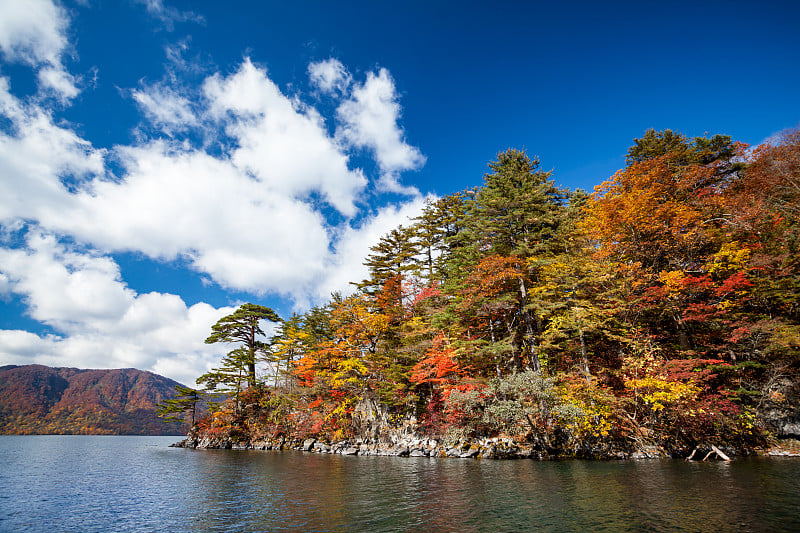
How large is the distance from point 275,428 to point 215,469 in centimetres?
1933

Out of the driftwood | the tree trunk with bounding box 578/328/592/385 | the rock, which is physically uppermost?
the tree trunk with bounding box 578/328/592/385

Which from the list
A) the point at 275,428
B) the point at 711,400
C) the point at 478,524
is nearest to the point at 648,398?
the point at 711,400

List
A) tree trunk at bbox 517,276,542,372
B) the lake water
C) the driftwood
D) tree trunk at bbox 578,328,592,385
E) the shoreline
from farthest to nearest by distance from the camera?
1. tree trunk at bbox 517,276,542,372
2. tree trunk at bbox 578,328,592,385
3. the shoreline
4. the driftwood
5. the lake water

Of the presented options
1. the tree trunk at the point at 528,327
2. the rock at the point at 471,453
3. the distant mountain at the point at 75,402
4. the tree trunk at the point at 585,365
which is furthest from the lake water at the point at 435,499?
the distant mountain at the point at 75,402

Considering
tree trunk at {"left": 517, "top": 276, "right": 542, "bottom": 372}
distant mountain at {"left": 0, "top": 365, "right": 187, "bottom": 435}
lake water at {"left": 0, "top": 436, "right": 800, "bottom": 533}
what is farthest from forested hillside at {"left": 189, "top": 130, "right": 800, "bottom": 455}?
distant mountain at {"left": 0, "top": 365, "right": 187, "bottom": 435}

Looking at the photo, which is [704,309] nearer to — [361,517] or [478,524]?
[478,524]

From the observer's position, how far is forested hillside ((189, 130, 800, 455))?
2028 cm

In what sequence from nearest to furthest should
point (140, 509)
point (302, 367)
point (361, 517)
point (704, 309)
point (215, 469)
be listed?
1. point (361, 517)
2. point (140, 509)
3. point (704, 309)
4. point (215, 469)
5. point (302, 367)

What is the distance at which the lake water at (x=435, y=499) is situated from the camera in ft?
31.1

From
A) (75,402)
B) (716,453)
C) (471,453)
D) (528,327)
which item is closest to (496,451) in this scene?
(471,453)

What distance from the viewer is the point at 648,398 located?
20.1 metres

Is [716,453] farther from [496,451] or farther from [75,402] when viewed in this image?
[75,402]

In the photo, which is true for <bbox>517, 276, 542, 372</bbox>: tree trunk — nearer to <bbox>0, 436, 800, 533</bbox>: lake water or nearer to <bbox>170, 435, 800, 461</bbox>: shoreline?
<bbox>170, 435, 800, 461</bbox>: shoreline

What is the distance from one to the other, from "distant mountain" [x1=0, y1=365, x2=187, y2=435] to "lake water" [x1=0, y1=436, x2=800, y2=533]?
110509 mm
